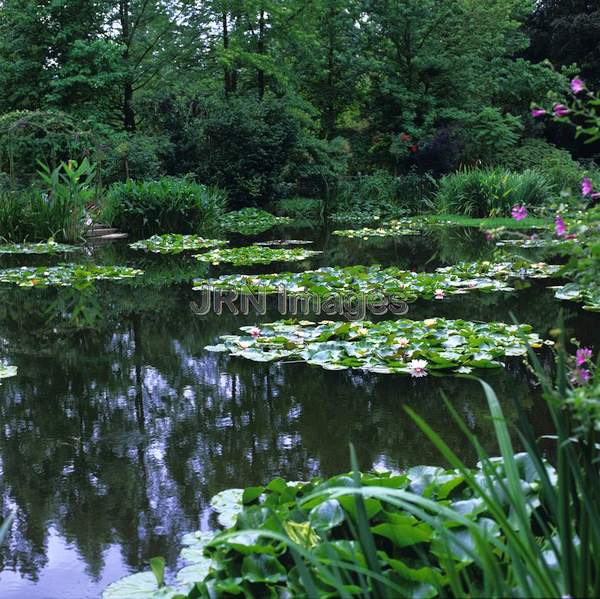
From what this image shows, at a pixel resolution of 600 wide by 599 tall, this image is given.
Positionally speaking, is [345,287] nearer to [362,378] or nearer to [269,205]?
[362,378]

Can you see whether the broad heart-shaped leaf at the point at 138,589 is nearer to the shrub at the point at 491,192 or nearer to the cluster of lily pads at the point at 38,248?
the cluster of lily pads at the point at 38,248

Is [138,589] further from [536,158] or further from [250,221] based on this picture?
[536,158]

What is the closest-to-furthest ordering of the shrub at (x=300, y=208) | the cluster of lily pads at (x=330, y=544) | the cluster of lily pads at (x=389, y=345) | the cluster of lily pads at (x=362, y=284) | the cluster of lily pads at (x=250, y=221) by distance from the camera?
the cluster of lily pads at (x=330, y=544)
the cluster of lily pads at (x=389, y=345)
the cluster of lily pads at (x=362, y=284)
the cluster of lily pads at (x=250, y=221)
the shrub at (x=300, y=208)

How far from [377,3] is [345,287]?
1708 cm

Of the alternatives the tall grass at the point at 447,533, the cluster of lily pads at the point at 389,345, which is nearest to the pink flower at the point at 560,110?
the tall grass at the point at 447,533

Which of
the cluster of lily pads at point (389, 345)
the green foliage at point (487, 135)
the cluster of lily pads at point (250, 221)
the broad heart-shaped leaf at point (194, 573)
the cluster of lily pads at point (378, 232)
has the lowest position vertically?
the broad heart-shaped leaf at point (194, 573)

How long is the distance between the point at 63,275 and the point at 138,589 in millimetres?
6534

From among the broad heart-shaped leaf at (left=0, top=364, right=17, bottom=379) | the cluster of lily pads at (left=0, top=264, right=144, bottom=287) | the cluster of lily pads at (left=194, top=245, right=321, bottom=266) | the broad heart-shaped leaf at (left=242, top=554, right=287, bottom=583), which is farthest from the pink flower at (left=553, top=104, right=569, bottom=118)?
the cluster of lily pads at (left=194, top=245, right=321, bottom=266)

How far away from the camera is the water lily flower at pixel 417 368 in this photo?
13.6 feet

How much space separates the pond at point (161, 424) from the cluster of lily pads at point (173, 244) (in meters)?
4.89

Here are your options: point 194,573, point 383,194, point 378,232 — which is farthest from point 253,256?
point 383,194

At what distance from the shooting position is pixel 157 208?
13.2m

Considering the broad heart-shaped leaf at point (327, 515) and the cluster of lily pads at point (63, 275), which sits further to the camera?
the cluster of lily pads at point (63, 275)

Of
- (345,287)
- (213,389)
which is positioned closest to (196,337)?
(213,389)
